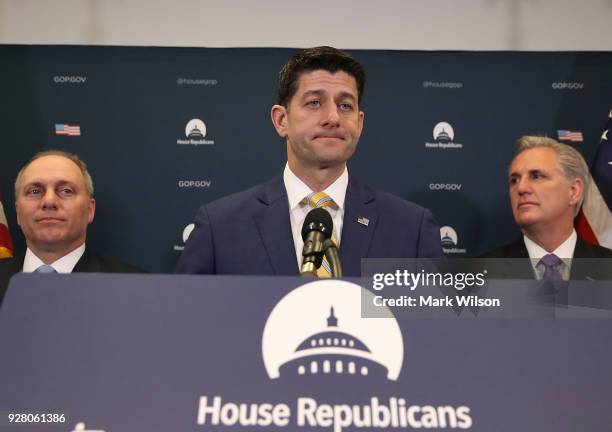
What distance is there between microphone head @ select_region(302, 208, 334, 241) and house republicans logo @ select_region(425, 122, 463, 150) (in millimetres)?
2169

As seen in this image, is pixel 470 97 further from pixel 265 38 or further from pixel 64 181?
pixel 64 181

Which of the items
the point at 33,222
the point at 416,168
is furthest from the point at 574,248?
the point at 33,222

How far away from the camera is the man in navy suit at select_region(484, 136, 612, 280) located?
118 inches

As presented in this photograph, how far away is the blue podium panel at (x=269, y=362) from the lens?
1.01 meters

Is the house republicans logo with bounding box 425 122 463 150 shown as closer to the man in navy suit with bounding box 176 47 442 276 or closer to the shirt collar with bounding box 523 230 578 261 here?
the shirt collar with bounding box 523 230 578 261

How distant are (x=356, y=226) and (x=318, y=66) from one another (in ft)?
1.87

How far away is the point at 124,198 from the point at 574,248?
215 cm

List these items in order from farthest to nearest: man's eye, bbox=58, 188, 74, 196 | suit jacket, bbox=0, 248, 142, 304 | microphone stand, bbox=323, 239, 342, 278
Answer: man's eye, bbox=58, 188, 74, 196 → suit jacket, bbox=0, 248, 142, 304 → microphone stand, bbox=323, 239, 342, 278

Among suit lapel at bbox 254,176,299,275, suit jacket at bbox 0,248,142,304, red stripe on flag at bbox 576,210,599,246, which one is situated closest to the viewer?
suit lapel at bbox 254,176,299,275

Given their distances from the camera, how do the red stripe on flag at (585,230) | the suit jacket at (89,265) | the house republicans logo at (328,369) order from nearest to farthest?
1. the house republicans logo at (328,369)
2. the suit jacket at (89,265)
3. the red stripe on flag at (585,230)

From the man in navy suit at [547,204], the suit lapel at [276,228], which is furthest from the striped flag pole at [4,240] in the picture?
the man in navy suit at [547,204]

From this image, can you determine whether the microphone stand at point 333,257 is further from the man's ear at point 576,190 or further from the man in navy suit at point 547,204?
the man's ear at point 576,190

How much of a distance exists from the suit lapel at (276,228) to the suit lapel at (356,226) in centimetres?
16

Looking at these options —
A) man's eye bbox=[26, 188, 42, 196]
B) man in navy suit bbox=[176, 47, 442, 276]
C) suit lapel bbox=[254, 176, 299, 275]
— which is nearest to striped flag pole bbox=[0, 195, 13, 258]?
man's eye bbox=[26, 188, 42, 196]
